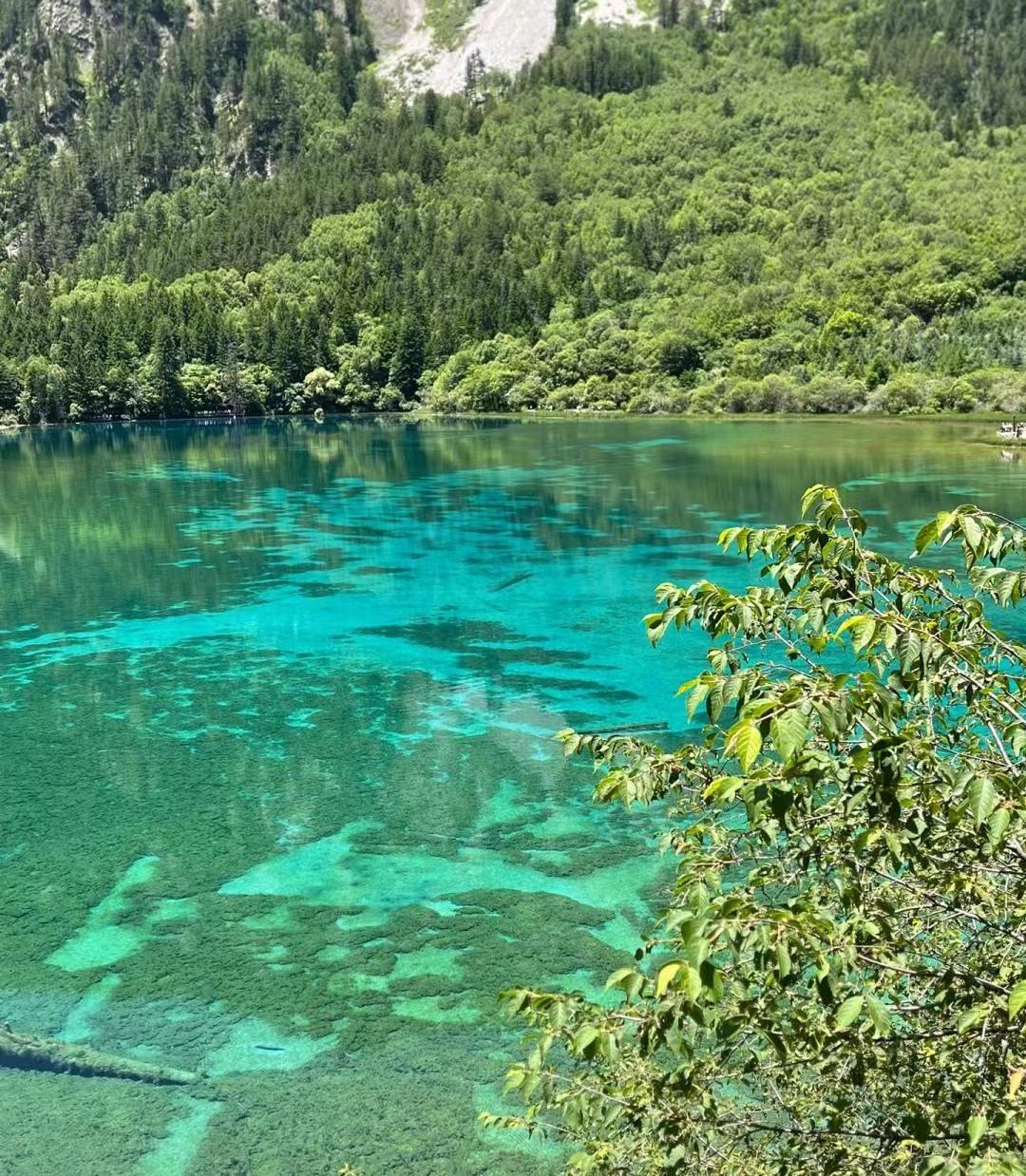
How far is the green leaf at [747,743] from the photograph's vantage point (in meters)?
4.07

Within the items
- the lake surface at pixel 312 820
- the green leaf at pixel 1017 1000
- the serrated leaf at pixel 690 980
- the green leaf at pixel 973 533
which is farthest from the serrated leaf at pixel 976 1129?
the lake surface at pixel 312 820

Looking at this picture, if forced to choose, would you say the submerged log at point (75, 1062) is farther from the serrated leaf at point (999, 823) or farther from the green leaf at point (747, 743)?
the serrated leaf at point (999, 823)

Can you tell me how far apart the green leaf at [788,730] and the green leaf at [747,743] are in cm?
7

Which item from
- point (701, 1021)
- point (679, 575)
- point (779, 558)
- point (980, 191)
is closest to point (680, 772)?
point (779, 558)

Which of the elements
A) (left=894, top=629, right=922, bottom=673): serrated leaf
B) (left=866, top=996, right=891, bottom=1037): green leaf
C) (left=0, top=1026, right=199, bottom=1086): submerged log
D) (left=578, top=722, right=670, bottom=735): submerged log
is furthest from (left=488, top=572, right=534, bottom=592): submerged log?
(left=866, top=996, right=891, bottom=1037): green leaf

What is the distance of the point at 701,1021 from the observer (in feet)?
14.4

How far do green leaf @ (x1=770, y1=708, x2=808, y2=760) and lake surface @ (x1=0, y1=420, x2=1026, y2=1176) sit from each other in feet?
22.6

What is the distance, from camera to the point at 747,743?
4.10 meters

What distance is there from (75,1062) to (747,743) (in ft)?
31.5

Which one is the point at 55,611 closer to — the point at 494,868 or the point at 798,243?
the point at 494,868

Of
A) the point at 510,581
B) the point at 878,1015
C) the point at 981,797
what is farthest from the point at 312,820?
the point at 510,581

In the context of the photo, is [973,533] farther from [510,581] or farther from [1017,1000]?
[510,581]

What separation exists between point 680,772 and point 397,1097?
216 inches

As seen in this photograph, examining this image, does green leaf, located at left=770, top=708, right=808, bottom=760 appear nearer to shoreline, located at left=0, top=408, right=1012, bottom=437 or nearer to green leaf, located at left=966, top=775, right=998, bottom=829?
green leaf, located at left=966, top=775, right=998, bottom=829
